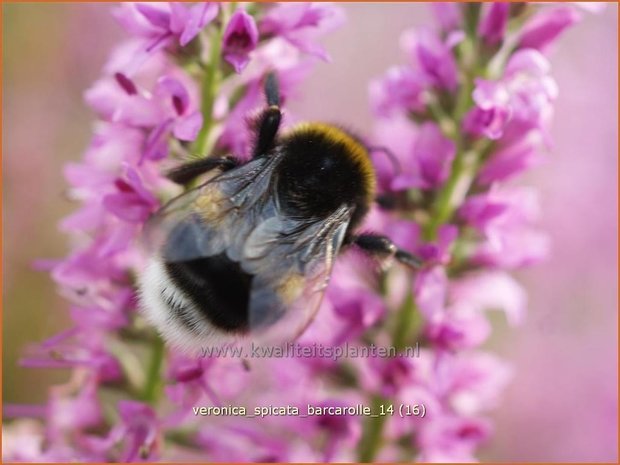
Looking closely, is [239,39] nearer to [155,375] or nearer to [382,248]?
[382,248]

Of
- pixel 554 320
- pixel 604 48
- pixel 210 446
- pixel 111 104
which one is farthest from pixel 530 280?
pixel 111 104

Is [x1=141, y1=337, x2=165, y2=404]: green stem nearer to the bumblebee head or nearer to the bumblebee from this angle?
the bumblebee

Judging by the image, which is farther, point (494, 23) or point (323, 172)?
point (494, 23)

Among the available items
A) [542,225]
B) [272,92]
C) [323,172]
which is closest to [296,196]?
[323,172]

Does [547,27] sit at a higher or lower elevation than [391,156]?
higher

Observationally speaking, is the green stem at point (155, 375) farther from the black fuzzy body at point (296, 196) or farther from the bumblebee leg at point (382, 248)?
the bumblebee leg at point (382, 248)

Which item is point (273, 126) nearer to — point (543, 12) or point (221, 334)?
point (221, 334)

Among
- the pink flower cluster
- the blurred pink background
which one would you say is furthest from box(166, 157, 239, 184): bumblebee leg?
the blurred pink background
